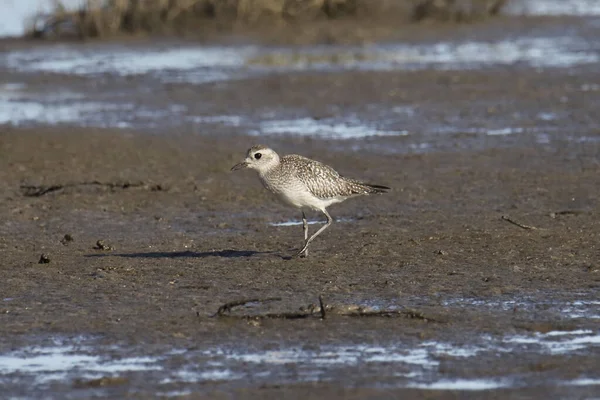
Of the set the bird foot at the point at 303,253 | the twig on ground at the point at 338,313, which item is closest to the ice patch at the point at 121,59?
the bird foot at the point at 303,253

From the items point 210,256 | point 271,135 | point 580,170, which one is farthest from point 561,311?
point 271,135

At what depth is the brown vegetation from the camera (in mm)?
24453

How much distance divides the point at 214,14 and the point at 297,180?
16157mm

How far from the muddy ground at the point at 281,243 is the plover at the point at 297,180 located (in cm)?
40

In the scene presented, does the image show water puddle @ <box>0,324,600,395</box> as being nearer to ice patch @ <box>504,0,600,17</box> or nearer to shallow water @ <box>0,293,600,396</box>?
shallow water @ <box>0,293,600,396</box>

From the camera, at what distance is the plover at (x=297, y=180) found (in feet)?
33.0

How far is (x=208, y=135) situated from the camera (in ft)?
52.0

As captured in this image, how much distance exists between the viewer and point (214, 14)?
1014 inches

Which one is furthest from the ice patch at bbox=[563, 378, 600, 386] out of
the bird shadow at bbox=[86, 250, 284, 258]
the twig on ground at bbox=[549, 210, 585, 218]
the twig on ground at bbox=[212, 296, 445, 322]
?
the twig on ground at bbox=[549, 210, 585, 218]

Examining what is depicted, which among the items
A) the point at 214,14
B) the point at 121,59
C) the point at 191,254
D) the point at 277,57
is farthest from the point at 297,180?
the point at 214,14

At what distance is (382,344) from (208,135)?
28.7 feet

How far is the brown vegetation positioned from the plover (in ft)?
48.2

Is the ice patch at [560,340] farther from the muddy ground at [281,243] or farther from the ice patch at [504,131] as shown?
the ice patch at [504,131]

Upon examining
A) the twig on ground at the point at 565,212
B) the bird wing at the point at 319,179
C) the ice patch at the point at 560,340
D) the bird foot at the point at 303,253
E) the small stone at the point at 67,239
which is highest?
the bird wing at the point at 319,179
